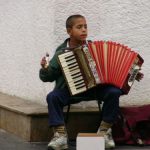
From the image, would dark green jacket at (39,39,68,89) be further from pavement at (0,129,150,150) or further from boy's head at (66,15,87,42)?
pavement at (0,129,150,150)

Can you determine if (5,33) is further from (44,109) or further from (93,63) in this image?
(93,63)

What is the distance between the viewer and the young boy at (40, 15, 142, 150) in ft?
17.1

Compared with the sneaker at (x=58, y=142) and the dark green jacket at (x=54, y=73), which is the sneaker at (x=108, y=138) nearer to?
the sneaker at (x=58, y=142)

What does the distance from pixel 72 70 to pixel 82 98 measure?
368 mm

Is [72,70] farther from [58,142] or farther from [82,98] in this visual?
[58,142]

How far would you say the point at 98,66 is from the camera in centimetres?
523

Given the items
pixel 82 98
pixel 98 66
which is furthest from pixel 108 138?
pixel 98 66

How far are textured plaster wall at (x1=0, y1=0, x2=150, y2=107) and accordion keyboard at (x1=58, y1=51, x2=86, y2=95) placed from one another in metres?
0.82

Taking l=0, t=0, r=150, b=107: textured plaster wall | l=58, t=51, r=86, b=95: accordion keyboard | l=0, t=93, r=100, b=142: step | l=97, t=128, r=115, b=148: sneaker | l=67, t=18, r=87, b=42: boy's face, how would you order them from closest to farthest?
l=58, t=51, r=86, b=95: accordion keyboard → l=97, t=128, r=115, b=148: sneaker → l=67, t=18, r=87, b=42: boy's face → l=0, t=93, r=100, b=142: step → l=0, t=0, r=150, b=107: textured plaster wall

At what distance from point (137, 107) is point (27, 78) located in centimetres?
142

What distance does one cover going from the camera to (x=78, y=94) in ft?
17.5

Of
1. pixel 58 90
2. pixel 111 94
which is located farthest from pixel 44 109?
pixel 111 94

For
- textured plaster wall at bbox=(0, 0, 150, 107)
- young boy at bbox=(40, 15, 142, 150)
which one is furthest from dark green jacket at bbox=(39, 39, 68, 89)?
textured plaster wall at bbox=(0, 0, 150, 107)

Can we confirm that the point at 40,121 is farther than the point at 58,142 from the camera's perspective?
Yes
